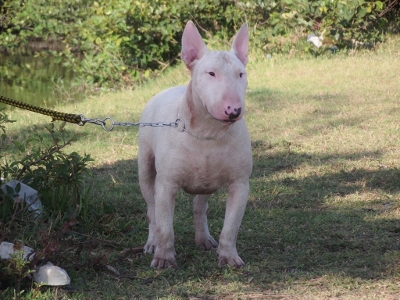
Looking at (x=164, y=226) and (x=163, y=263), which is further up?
(x=164, y=226)

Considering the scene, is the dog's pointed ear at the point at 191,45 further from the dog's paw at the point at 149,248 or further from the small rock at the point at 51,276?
the small rock at the point at 51,276

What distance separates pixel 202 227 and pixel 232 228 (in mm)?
510

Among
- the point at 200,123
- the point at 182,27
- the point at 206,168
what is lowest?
the point at 182,27

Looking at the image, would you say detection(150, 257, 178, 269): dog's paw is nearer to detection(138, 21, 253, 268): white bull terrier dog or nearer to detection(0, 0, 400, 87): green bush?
detection(138, 21, 253, 268): white bull terrier dog

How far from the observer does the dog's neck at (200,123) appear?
4.11 m

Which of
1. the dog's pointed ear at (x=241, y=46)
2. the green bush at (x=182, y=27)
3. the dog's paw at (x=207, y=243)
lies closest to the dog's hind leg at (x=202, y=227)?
the dog's paw at (x=207, y=243)

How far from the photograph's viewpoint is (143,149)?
4742mm

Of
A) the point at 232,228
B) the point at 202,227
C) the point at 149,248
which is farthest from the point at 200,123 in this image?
the point at 149,248

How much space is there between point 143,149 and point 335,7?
7727 millimetres

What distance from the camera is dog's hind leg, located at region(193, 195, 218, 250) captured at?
4.66 m

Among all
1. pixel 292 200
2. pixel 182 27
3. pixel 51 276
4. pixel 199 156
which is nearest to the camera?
pixel 51 276

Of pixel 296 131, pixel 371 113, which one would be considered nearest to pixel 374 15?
pixel 371 113

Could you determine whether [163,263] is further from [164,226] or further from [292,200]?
[292,200]

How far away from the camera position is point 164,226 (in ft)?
13.9
